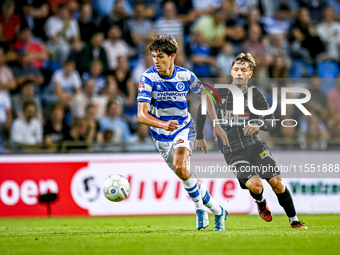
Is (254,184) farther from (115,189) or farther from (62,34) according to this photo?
(62,34)

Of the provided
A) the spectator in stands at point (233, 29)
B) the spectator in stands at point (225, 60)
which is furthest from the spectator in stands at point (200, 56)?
the spectator in stands at point (233, 29)

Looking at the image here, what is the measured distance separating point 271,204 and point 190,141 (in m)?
4.60

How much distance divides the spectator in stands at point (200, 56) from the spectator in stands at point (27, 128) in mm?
4265

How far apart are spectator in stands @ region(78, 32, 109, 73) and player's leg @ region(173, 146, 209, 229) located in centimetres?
660

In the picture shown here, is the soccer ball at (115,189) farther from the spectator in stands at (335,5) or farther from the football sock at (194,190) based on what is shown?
the spectator in stands at (335,5)

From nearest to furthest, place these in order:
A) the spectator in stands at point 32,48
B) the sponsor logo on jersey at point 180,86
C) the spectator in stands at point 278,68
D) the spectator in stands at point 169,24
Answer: the sponsor logo on jersey at point 180,86 < the spectator in stands at point 32,48 < the spectator in stands at point 278,68 < the spectator in stands at point 169,24

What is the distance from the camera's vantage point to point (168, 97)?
303 inches

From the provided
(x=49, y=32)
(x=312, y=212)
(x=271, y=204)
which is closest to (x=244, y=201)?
(x=271, y=204)

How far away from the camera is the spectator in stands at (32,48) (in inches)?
535

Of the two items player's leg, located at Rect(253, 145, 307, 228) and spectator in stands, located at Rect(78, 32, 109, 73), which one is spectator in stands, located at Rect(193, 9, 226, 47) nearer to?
spectator in stands, located at Rect(78, 32, 109, 73)

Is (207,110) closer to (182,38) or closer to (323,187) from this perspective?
(323,187)

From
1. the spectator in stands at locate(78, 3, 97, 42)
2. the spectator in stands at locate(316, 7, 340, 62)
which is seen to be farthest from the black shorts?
the spectator in stands at locate(316, 7, 340, 62)

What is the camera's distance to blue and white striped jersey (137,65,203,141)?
766 centimetres

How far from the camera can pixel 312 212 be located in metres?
11.8
